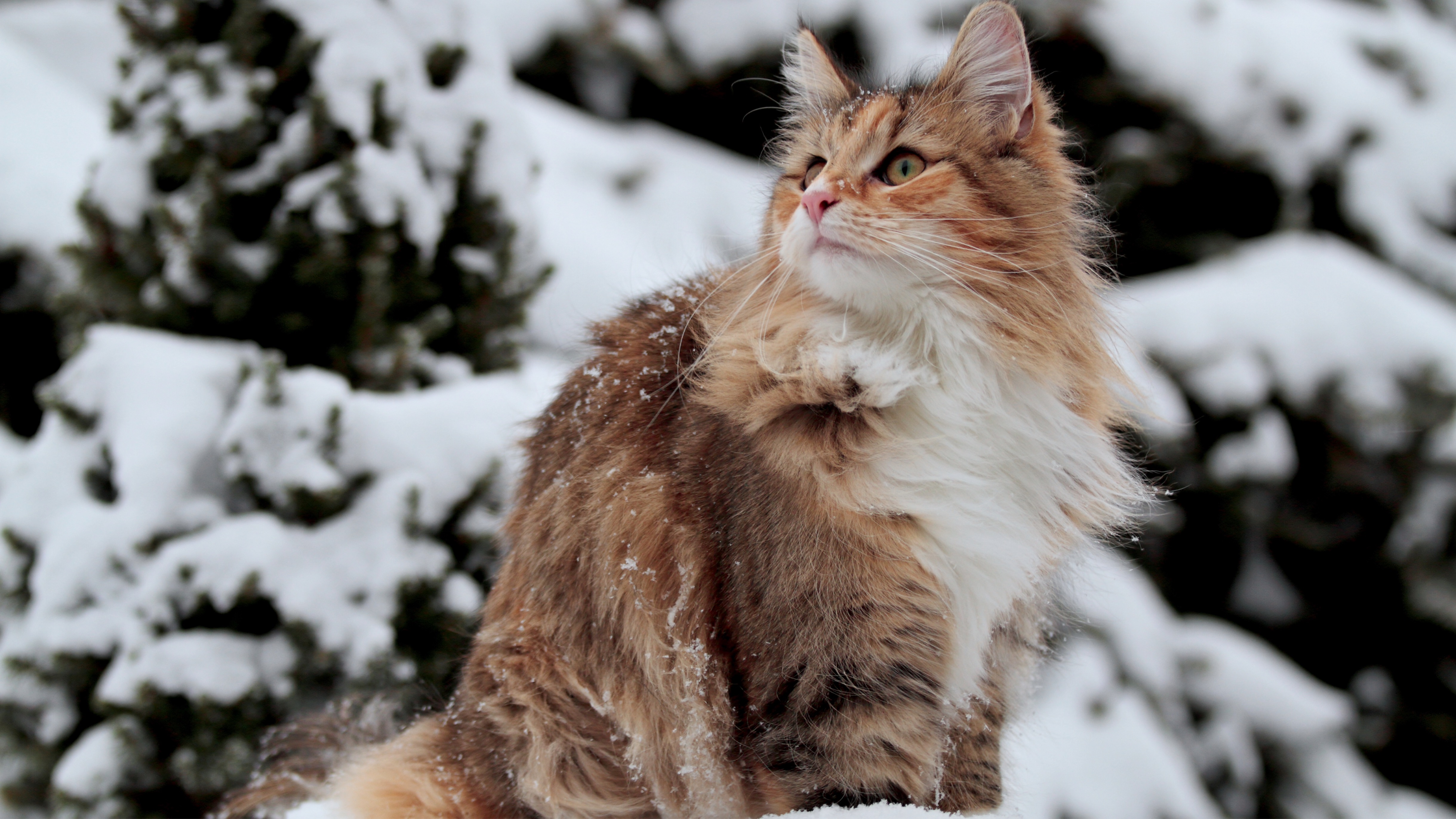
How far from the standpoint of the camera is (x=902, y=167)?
64.5 inches

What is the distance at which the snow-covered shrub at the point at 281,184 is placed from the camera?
2.32 meters

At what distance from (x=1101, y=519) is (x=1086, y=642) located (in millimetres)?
2470

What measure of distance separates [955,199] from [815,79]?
54 cm

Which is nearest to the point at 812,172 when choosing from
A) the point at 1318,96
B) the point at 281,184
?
the point at 281,184

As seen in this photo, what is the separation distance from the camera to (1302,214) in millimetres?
5520

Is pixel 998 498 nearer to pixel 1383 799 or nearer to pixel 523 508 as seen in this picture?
pixel 523 508

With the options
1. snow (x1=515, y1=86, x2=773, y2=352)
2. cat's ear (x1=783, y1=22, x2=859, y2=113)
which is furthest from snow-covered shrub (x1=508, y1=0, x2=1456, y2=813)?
cat's ear (x1=783, y1=22, x2=859, y2=113)

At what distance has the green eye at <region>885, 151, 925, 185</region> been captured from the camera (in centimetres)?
162

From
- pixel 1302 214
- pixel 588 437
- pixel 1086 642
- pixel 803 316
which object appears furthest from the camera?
pixel 1302 214

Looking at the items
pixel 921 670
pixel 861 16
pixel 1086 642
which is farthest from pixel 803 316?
pixel 861 16

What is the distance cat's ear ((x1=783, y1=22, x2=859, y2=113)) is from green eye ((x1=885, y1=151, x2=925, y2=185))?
0.25m

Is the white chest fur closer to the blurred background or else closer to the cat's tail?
the blurred background

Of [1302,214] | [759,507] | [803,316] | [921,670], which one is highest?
[803,316]

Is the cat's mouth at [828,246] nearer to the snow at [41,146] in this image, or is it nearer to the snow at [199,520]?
the snow at [199,520]
